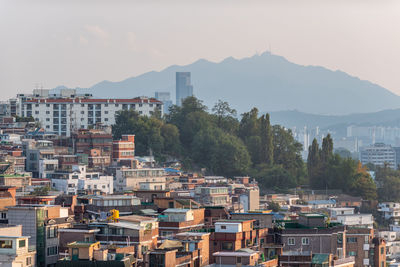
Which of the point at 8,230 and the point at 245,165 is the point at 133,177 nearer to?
the point at 245,165

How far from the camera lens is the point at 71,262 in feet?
69.5

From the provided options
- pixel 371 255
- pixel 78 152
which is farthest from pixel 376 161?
pixel 371 255

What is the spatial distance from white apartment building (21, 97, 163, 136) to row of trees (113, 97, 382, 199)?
301 cm

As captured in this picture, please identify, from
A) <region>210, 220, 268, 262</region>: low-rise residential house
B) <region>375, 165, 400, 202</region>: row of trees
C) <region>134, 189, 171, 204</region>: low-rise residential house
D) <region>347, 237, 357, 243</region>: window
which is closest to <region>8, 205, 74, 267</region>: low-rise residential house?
<region>210, 220, 268, 262</region>: low-rise residential house

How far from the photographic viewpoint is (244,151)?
54.4 m

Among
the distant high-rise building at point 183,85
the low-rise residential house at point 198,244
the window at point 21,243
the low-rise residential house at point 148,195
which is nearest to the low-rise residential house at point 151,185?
the low-rise residential house at point 148,195

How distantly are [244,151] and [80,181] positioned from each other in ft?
39.7

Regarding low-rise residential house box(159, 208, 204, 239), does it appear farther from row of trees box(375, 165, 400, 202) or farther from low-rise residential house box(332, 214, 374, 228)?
row of trees box(375, 165, 400, 202)

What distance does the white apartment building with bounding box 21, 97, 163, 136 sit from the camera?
6072 cm

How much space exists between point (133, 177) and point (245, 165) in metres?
8.90

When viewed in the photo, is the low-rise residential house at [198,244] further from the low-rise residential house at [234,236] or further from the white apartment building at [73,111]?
the white apartment building at [73,111]

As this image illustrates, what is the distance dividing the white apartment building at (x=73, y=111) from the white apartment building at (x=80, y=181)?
1505 cm

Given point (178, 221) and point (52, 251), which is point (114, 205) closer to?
point (178, 221)

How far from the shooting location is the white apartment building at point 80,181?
44031 millimetres
